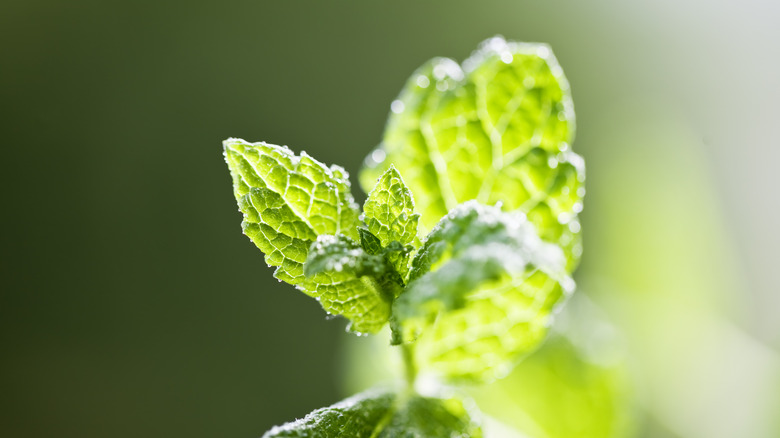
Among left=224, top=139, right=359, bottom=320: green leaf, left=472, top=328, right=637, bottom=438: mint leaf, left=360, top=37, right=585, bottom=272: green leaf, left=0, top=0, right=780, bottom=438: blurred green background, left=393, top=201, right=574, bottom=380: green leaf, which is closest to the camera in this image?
left=393, top=201, right=574, bottom=380: green leaf

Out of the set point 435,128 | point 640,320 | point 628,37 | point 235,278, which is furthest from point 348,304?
point 628,37

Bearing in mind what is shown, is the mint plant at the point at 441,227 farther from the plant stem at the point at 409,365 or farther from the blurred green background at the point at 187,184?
the blurred green background at the point at 187,184

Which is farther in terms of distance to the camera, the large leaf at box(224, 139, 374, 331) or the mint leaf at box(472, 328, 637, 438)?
the mint leaf at box(472, 328, 637, 438)

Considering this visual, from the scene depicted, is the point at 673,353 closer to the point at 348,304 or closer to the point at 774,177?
the point at 348,304

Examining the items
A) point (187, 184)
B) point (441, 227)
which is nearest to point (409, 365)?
Answer: point (441, 227)

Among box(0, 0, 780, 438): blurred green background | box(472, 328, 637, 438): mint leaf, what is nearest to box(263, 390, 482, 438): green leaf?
box(472, 328, 637, 438): mint leaf

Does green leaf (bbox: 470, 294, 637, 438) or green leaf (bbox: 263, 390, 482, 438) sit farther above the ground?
green leaf (bbox: 470, 294, 637, 438)

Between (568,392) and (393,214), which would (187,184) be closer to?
(568,392)

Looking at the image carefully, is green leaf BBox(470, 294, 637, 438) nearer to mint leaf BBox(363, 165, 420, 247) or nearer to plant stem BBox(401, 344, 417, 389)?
plant stem BBox(401, 344, 417, 389)

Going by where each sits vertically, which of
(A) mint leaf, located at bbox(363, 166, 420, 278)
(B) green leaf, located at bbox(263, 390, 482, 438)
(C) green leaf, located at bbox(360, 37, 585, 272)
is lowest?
(B) green leaf, located at bbox(263, 390, 482, 438)
